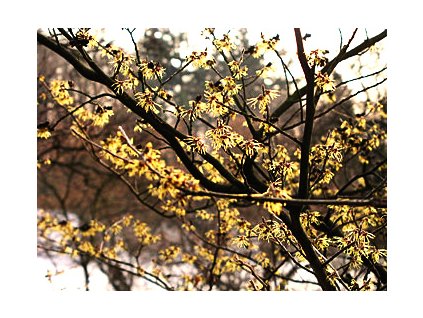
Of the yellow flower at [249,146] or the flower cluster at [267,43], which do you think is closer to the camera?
the yellow flower at [249,146]

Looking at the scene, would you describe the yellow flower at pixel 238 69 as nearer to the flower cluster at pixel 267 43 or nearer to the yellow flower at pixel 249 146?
the flower cluster at pixel 267 43

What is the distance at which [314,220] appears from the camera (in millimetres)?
1973

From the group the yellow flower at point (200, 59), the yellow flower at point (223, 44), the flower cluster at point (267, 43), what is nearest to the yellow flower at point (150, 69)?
the yellow flower at point (200, 59)

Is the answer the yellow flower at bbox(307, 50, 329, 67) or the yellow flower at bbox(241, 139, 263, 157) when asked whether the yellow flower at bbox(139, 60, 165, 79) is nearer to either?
the yellow flower at bbox(241, 139, 263, 157)

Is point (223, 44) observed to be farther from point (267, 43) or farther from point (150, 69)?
point (150, 69)

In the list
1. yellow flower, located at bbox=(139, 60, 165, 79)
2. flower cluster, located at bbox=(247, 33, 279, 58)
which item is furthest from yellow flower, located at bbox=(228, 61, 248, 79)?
yellow flower, located at bbox=(139, 60, 165, 79)

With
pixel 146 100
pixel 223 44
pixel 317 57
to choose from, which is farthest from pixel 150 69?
pixel 317 57

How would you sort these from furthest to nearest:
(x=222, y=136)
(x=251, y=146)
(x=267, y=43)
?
(x=267, y=43) → (x=251, y=146) → (x=222, y=136)

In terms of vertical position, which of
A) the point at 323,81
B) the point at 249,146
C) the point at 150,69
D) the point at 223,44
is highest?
the point at 223,44
